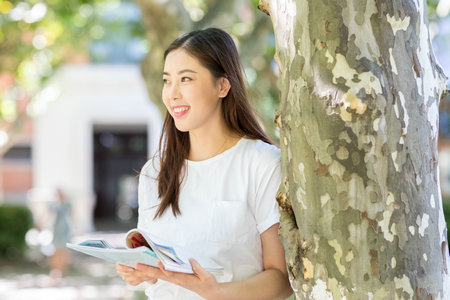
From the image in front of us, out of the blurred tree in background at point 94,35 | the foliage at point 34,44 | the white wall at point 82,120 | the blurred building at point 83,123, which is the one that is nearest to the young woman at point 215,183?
the blurred tree in background at point 94,35

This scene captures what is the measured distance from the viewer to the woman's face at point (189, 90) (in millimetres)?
2342

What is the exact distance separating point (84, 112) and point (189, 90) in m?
19.8

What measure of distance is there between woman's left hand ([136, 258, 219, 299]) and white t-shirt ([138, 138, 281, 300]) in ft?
0.62

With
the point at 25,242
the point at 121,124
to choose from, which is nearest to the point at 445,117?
the point at 121,124

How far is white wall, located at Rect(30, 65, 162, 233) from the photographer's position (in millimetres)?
20953

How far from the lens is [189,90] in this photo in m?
2.34

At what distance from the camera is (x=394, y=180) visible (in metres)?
1.85

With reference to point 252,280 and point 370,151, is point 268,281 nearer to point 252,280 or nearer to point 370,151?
point 252,280

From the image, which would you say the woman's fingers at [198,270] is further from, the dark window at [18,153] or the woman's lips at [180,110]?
the dark window at [18,153]

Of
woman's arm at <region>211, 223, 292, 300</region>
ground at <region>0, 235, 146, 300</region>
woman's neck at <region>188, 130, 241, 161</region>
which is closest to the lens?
woman's arm at <region>211, 223, 292, 300</region>

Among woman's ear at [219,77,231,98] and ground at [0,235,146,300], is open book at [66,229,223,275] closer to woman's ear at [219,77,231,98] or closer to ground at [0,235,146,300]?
woman's ear at [219,77,231,98]

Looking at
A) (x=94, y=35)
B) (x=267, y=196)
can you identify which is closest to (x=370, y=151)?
(x=267, y=196)

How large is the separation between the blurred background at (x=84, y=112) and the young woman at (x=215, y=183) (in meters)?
0.25

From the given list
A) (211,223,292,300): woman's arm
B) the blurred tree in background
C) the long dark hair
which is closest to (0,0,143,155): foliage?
the blurred tree in background
